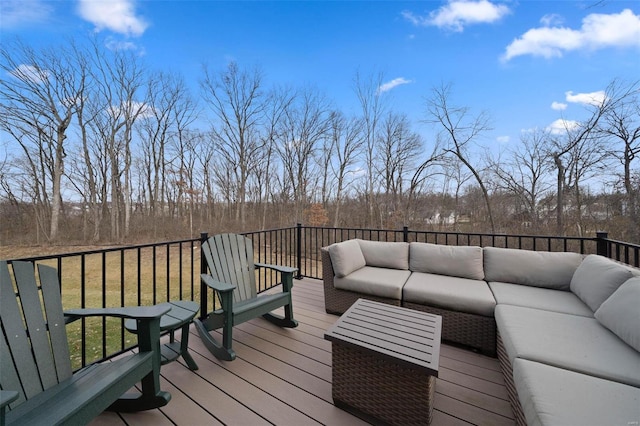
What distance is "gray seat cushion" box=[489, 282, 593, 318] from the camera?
1931 millimetres

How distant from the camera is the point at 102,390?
109cm

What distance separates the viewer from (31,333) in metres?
1.23

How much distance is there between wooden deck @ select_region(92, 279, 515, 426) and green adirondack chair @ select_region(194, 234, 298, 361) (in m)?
0.16

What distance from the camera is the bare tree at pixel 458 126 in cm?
789

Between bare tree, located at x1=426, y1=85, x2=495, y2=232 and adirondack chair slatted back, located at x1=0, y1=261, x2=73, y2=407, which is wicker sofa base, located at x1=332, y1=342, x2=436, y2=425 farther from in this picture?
bare tree, located at x1=426, y1=85, x2=495, y2=232

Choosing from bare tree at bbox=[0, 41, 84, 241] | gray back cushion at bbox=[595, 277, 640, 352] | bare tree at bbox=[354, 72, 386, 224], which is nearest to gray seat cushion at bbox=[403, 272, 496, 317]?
gray back cushion at bbox=[595, 277, 640, 352]

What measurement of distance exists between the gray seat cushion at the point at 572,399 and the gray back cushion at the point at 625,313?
1.49 ft

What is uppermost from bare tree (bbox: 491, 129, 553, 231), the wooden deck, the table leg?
bare tree (bbox: 491, 129, 553, 231)

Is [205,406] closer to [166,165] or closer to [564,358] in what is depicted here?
[564,358]

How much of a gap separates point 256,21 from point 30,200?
12344 millimetres

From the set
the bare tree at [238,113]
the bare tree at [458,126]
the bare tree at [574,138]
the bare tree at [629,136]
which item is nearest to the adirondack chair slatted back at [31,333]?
the bare tree at [629,136]

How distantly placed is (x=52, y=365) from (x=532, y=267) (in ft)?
12.1

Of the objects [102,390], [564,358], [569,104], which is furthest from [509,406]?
[569,104]

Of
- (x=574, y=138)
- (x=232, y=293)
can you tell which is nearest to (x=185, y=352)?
(x=232, y=293)
